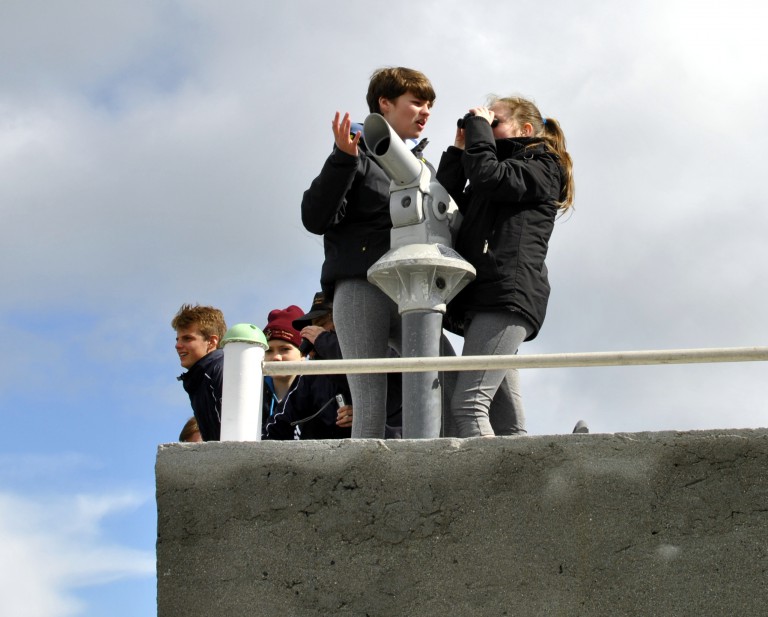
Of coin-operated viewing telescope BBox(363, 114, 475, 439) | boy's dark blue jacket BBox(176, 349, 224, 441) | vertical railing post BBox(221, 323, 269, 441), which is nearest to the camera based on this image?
vertical railing post BBox(221, 323, 269, 441)

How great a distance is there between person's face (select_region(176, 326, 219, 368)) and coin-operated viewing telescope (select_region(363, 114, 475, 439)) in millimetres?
1806

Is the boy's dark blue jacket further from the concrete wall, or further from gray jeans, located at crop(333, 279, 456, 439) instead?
the concrete wall

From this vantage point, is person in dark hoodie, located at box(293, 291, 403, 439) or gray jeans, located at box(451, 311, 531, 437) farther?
person in dark hoodie, located at box(293, 291, 403, 439)

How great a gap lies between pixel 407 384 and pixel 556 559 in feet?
3.37

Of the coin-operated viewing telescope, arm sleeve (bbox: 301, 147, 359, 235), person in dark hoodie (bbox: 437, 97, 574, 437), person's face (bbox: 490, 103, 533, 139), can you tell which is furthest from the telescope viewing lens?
person's face (bbox: 490, 103, 533, 139)

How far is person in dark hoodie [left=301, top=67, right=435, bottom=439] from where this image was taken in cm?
489

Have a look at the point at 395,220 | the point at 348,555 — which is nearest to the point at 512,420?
the point at 395,220

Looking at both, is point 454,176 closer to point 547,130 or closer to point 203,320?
point 547,130

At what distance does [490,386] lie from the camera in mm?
4754

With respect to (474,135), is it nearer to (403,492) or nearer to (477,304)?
(477,304)

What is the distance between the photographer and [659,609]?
3836mm

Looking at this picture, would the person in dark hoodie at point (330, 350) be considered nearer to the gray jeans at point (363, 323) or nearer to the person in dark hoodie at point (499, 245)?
the gray jeans at point (363, 323)

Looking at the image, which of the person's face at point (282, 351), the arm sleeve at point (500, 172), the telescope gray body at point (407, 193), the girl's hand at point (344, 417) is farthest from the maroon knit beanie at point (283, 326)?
the arm sleeve at point (500, 172)

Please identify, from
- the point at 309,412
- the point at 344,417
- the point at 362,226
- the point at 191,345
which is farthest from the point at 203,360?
the point at 362,226
